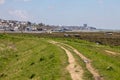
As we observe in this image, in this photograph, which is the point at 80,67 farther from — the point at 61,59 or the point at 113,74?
the point at 61,59

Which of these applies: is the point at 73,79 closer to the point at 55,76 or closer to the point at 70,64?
the point at 55,76

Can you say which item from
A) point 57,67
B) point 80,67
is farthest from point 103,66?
point 57,67

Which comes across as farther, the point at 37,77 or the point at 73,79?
the point at 37,77

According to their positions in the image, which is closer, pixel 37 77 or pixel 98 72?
pixel 98 72

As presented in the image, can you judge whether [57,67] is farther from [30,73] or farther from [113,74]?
[113,74]

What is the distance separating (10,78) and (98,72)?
1099 cm

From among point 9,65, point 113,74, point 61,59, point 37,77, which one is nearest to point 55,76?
point 37,77

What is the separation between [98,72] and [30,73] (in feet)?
28.3

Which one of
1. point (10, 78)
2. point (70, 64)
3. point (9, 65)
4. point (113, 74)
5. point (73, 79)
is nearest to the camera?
point (73, 79)

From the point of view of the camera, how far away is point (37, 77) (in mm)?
29891

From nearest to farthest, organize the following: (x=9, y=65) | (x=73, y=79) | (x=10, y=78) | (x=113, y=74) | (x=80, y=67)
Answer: (x=73, y=79) < (x=113, y=74) < (x=80, y=67) < (x=10, y=78) < (x=9, y=65)

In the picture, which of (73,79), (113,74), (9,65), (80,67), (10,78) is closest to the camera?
(73,79)

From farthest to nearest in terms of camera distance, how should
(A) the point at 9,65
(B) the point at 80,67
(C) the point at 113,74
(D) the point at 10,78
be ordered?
(A) the point at 9,65 < (D) the point at 10,78 < (B) the point at 80,67 < (C) the point at 113,74

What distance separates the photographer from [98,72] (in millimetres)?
27406
